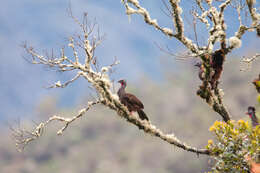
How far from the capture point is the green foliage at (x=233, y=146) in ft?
23.1

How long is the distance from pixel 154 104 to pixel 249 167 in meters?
75.0

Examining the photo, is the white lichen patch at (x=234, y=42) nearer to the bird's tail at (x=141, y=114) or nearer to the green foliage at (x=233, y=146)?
the green foliage at (x=233, y=146)

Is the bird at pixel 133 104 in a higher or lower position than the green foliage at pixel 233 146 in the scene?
higher

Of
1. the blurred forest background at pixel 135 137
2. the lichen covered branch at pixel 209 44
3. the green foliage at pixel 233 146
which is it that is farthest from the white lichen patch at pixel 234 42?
the blurred forest background at pixel 135 137

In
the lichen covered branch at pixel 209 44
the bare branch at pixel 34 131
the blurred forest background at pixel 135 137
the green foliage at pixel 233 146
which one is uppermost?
the blurred forest background at pixel 135 137

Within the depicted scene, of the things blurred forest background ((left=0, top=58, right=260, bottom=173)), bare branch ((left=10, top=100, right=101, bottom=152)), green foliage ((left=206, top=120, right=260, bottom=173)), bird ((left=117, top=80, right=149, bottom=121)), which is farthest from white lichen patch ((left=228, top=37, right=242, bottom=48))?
blurred forest background ((left=0, top=58, right=260, bottom=173))

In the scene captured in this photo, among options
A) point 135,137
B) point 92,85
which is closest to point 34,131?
point 92,85

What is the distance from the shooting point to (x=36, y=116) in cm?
8406

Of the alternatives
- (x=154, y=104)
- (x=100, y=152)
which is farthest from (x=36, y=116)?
(x=154, y=104)

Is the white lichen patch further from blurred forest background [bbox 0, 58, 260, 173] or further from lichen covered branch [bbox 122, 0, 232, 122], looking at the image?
blurred forest background [bbox 0, 58, 260, 173]

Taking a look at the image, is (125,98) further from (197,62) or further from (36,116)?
(36,116)

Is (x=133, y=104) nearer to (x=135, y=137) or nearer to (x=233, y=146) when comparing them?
(x=233, y=146)

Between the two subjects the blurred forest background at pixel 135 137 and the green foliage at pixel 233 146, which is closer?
the green foliage at pixel 233 146

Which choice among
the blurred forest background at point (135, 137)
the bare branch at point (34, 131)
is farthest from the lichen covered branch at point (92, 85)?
the blurred forest background at point (135, 137)
